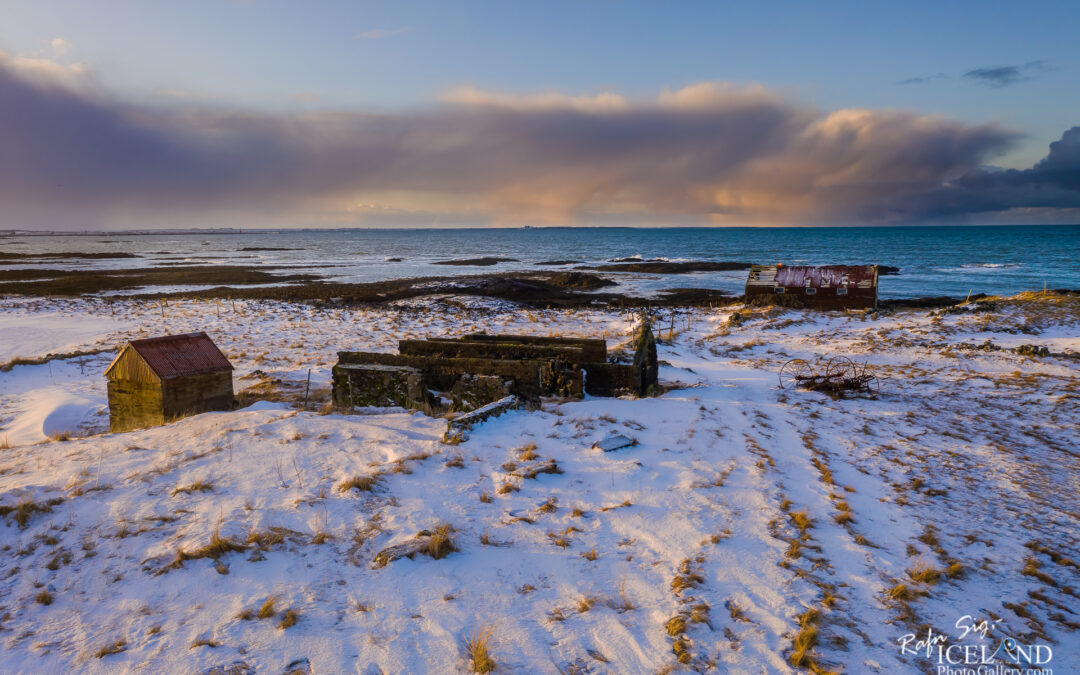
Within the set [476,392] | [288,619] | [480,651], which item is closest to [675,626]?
[480,651]

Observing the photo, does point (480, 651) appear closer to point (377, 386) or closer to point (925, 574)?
point (925, 574)

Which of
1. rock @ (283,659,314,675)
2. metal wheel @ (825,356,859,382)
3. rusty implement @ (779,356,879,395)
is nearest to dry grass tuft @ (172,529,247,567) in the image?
rock @ (283,659,314,675)

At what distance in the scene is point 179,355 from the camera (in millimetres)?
12555

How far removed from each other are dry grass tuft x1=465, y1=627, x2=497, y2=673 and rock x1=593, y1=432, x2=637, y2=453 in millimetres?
4740

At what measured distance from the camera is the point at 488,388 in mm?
12367

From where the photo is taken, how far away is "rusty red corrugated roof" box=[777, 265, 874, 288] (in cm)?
3431

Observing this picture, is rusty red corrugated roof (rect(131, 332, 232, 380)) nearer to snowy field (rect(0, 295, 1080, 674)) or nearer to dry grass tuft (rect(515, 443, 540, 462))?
snowy field (rect(0, 295, 1080, 674))

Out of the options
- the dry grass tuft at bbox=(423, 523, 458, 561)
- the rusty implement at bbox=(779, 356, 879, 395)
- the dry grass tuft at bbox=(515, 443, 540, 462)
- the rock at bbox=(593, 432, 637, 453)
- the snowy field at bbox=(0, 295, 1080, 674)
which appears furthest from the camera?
the rusty implement at bbox=(779, 356, 879, 395)

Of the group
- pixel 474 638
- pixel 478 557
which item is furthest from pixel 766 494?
pixel 474 638

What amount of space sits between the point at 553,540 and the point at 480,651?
2.10m

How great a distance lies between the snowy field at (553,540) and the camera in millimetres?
4801

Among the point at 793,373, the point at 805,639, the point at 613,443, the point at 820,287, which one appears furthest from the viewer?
the point at 820,287

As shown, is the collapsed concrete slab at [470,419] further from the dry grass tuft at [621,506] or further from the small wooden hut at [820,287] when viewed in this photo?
the small wooden hut at [820,287]

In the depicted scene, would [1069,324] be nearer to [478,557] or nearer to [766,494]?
[766,494]
